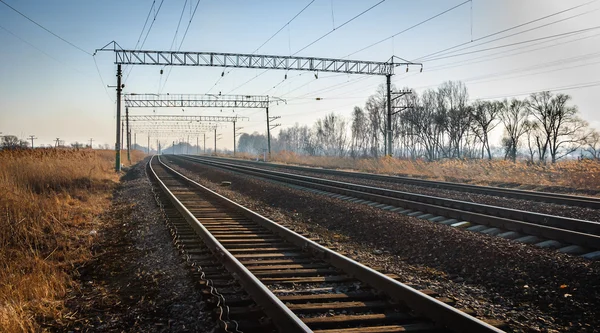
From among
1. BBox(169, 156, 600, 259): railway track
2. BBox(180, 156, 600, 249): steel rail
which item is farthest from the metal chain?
BBox(180, 156, 600, 249): steel rail

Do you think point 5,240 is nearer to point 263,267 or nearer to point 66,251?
point 66,251

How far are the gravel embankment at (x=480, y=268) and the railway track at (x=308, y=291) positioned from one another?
745 mm

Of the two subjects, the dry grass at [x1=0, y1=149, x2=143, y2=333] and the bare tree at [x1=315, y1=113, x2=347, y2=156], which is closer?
the dry grass at [x1=0, y1=149, x2=143, y2=333]

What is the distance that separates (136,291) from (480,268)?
480cm

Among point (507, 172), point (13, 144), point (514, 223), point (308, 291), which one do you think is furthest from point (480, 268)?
point (13, 144)

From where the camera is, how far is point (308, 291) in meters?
5.05

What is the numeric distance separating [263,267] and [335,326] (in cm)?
217

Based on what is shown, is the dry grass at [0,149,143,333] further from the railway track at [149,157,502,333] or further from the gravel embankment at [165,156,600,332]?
the gravel embankment at [165,156,600,332]

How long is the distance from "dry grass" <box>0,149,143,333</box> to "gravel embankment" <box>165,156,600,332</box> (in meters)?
4.35

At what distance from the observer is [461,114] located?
232ft

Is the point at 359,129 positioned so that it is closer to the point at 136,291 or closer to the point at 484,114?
the point at 484,114

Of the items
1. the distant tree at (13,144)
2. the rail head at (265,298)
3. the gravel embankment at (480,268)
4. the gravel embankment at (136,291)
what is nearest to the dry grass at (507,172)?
Answer: the gravel embankment at (480,268)

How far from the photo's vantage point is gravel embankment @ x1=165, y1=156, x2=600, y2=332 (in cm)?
459

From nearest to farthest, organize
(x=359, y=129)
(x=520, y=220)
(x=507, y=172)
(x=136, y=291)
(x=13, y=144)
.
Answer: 1. (x=136, y=291)
2. (x=520, y=220)
3. (x=507, y=172)
4. (x=13, y=144)
5. (x=359, y=129)
